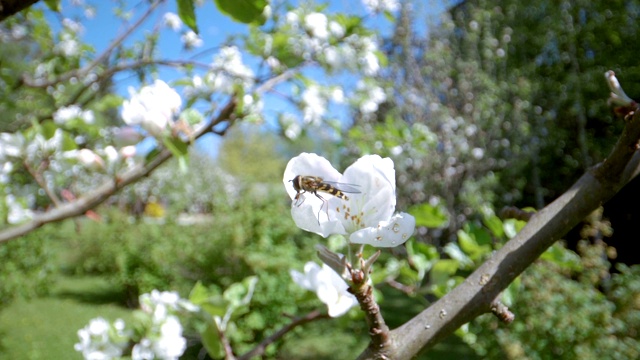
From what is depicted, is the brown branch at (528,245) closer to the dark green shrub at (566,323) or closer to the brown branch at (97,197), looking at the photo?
the brown branch at (97,197)

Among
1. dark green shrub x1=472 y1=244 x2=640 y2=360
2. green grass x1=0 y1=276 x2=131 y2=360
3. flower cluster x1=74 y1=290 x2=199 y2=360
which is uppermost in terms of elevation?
flower cluster x1=74 y1=290 x2=199 y2=360

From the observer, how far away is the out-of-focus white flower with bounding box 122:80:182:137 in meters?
0.97

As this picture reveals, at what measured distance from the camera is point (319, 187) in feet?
1.53

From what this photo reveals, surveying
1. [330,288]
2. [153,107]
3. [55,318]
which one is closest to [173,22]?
[153,107]

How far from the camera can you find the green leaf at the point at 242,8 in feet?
2.20

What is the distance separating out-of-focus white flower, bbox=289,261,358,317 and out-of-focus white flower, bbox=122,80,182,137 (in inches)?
16.1

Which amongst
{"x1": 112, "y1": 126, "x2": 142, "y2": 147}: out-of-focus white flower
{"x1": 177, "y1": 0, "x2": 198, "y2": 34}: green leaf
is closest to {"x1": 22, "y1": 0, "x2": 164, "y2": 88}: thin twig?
{"x1": 112, "y1": 126, "x2": 142, "y2": 147}: out-of-focus white flower

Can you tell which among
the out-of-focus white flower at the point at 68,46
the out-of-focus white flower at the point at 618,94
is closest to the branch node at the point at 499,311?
the out-of-focus white flower at the point at 618,94

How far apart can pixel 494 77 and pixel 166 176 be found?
8.48 m

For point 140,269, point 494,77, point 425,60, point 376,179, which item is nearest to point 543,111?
point 494,77

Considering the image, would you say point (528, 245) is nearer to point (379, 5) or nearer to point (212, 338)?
point (212, 338)

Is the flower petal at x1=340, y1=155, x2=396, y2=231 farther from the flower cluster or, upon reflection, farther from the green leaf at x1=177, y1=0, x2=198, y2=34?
the flower cluster

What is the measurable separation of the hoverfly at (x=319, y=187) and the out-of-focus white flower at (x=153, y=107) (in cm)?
59

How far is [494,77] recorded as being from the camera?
666cm
